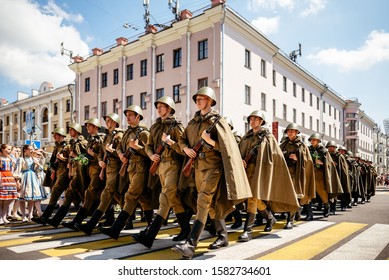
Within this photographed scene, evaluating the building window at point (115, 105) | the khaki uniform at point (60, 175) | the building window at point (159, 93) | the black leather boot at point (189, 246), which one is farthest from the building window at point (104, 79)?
the black leather boot at point (189, 246)

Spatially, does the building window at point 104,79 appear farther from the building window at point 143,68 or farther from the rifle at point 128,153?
the rifle at point 128,153

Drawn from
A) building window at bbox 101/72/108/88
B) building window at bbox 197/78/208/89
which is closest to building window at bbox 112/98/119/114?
building window at bbox 101/72/108/88

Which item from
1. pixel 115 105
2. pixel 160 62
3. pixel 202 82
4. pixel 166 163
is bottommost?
pixel 166 163

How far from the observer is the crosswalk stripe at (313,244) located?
163 inches

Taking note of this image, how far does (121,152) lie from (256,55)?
61.6 feet

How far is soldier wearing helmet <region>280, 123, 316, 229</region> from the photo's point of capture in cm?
697

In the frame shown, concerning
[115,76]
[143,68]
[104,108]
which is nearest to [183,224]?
[143,68]

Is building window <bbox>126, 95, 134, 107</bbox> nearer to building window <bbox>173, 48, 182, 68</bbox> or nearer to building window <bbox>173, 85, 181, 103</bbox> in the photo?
building window <bbox>173, 85, 181, 103</bbox>

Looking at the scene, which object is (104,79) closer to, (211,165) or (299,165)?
(299,165)

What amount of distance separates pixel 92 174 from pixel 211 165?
3005 millimetres

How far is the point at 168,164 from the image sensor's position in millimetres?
4824

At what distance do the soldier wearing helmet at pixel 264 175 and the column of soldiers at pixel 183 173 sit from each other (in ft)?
0.05

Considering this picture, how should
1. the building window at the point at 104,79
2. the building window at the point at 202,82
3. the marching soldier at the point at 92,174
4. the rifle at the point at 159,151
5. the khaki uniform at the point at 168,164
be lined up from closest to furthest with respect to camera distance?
the khaki uniform at the point at 168,164 < the rifle at the point at 159,151 < the marching soldier at the point at 92,174 < the building window at the point at 202,82 < the building window at the point at 104,79
